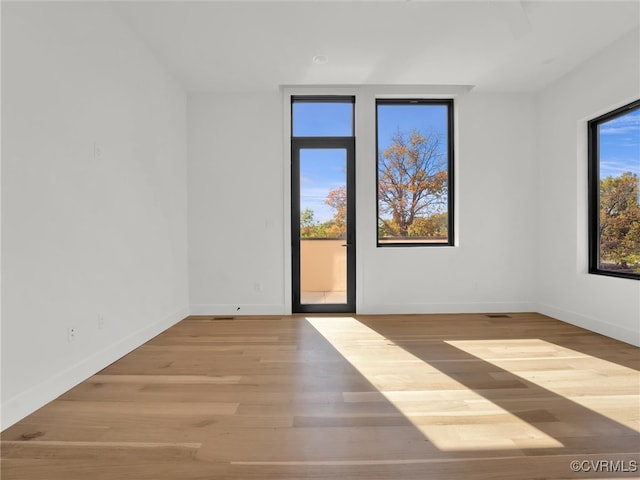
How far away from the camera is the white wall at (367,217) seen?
4574mm

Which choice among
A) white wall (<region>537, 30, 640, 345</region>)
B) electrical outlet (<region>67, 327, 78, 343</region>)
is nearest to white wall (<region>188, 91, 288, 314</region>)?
electrical outlet (<region>67, 327, 78, 343</region>)

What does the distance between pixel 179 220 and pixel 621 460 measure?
4.34 metres

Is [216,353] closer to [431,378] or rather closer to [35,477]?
[35,477]

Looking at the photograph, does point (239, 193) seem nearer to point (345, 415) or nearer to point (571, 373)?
point (345, 415)

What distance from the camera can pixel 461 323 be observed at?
406 centimetres

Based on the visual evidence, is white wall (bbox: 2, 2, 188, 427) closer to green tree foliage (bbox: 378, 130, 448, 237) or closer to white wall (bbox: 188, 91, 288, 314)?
white wall (bbox: 188, 91, 288, 314)

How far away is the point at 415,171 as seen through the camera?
4789 millimetres

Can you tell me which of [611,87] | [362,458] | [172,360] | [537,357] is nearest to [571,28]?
[611,87]

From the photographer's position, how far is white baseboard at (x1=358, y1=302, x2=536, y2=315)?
461 centimetres

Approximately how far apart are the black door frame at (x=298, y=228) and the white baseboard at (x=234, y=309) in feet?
1.02

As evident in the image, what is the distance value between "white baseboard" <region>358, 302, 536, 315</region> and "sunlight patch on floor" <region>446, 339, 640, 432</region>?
1270 millimetres

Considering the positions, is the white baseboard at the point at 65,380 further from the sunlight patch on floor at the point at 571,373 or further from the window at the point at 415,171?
the window at the point at 415,171

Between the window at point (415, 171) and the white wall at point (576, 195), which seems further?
the window at point (415, 171)

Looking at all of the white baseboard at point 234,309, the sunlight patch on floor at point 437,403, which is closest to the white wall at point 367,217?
the white baseboard at point 234,309
